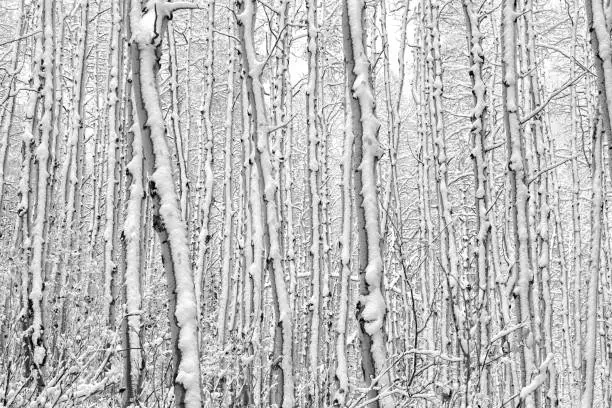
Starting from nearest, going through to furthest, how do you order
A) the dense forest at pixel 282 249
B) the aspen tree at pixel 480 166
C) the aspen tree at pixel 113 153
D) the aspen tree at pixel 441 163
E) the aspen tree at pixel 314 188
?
the dense forest at pixel 282 249, the aspen tree at pixel 480 166, the aspen tree at pixel 441 163, the aspen tree at pixel 314 188, the aspen tree at pixel 113 153

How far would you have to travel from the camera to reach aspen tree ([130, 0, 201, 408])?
1961 millimetres

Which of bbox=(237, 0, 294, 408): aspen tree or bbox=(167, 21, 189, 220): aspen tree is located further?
bbox=(167, 21, 189, 220): aspen tree

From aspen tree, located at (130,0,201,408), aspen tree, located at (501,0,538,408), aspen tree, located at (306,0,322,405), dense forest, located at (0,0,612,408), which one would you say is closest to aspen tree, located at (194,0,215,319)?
dense forest, located at (0,0,612,408)

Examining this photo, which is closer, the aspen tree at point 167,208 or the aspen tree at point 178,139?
the aspen tree at point 167,208

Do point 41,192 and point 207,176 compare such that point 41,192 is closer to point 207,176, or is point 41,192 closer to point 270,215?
point 207,176

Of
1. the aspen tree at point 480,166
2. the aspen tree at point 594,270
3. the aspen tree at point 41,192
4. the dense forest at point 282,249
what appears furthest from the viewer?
the aspen tree at point 41,192

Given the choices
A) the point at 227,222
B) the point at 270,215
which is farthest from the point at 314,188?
the point at 270,215

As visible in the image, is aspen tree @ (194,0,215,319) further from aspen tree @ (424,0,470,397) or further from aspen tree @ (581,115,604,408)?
aspen tree @ (581,115,604,408)

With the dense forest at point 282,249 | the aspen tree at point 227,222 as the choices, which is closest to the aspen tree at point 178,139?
the dense forest at point 282,249

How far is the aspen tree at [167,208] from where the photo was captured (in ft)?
6.43

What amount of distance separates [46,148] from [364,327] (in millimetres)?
3682

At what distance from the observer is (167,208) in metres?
2.08

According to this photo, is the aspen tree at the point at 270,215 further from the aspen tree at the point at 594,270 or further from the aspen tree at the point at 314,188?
the aspen tree at the point at 314,188

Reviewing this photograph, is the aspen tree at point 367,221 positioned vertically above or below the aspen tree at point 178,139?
below
